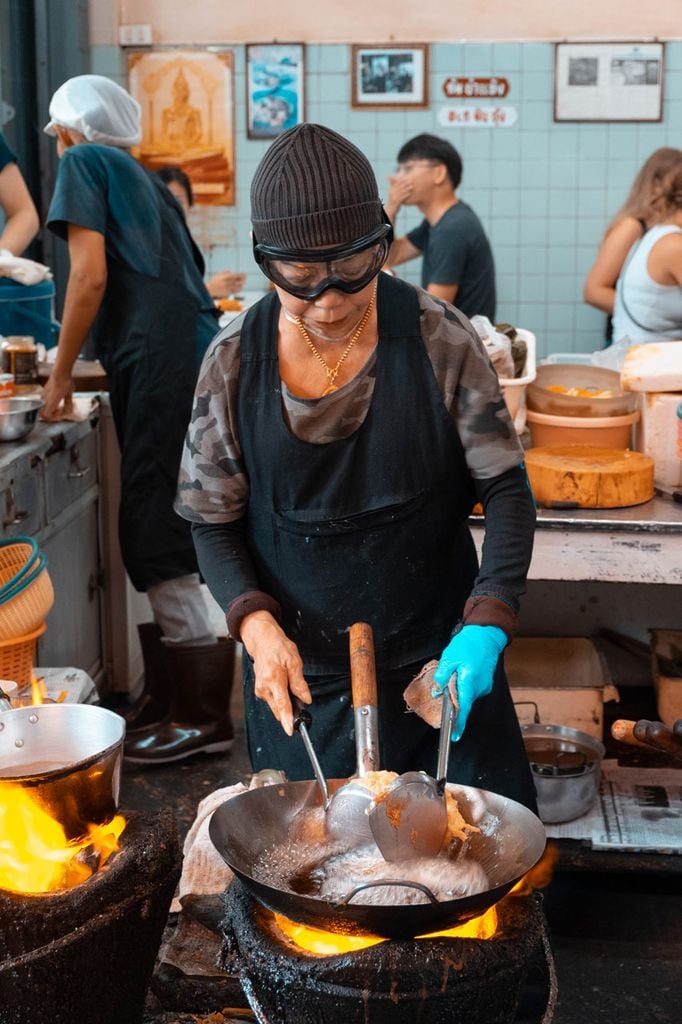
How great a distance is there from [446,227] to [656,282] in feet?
4.34

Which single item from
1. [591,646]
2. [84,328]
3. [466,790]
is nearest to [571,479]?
[591,646]

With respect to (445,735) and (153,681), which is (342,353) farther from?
(153,681)

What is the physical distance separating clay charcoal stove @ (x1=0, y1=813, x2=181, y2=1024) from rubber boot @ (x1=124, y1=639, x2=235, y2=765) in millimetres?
2255

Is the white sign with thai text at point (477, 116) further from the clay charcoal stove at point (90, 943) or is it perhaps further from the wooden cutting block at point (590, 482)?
the clay charcoal stove at point (90, 943)

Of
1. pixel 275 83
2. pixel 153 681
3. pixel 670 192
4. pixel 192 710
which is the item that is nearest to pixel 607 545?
pixel 192 710

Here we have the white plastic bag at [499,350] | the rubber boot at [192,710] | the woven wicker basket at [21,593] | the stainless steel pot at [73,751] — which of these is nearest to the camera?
the stainless steel pot at [73,751]

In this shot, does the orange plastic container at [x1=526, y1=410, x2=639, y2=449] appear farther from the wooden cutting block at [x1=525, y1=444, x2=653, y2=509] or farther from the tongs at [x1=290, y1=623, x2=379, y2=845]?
the tongs at [x1=290, y1=623, x2=379, y2=845]

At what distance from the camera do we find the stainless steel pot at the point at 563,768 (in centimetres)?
302

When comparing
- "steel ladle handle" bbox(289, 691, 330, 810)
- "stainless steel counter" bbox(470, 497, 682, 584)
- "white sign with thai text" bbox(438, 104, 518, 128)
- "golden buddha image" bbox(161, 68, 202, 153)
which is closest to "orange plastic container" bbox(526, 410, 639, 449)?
"stainless steel counter" bbox(470, 497, 682, 584)

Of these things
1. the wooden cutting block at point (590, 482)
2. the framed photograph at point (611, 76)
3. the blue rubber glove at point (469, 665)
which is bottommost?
the blue rubber glove at point (469, 665)

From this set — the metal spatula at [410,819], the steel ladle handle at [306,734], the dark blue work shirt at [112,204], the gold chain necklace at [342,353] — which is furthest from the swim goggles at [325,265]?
the dark blue work shirt at [112,204]

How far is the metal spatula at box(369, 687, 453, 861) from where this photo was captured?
1598 mm

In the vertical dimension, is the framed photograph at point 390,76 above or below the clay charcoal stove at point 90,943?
above

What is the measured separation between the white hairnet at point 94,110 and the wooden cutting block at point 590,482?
1.87 m
